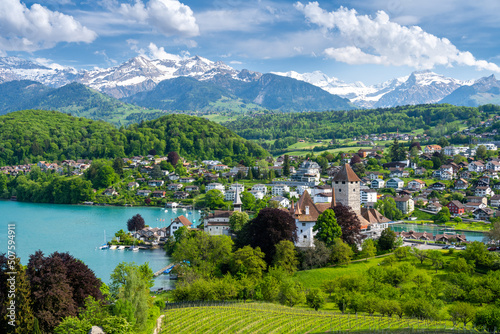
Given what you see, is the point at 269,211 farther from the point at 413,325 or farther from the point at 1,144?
the point at 1,144

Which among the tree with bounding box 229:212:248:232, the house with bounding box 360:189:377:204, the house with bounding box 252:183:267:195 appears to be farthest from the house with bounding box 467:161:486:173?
the tree with bounding box 229:212:248:232

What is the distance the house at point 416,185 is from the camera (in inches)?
3110

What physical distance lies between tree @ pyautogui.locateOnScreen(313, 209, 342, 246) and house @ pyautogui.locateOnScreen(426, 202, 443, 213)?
121ft

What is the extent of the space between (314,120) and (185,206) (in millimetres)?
122115

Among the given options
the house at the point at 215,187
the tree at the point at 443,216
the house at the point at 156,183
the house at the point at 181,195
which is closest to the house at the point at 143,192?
the house at the point at 156,183

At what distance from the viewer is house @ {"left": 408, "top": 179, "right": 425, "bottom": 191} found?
7900 centimetres

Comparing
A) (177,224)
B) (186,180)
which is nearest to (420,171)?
(186,180)

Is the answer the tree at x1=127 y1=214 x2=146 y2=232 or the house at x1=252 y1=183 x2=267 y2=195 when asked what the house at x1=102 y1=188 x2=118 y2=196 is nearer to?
the house at x1=252 y1=183 x2=267 y2=195

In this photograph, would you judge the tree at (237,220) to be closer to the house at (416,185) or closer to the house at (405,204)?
the house at (405,204)

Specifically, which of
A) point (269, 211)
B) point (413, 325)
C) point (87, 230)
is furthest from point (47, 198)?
point (413, 325)

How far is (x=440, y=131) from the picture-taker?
438 feet

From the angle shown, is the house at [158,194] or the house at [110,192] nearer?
the house at [158,194]

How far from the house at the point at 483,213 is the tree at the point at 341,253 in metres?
36.4

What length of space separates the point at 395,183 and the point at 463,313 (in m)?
60.3
